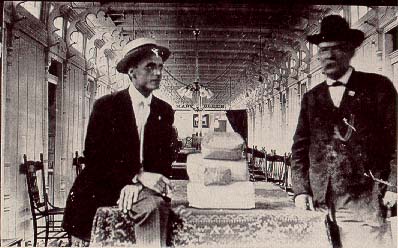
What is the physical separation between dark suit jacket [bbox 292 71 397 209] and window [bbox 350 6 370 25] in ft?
1.25

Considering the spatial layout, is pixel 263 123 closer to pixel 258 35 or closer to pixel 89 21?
pixel 258 35

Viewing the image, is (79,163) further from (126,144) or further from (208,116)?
(208,116)

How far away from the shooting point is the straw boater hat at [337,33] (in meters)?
2.54

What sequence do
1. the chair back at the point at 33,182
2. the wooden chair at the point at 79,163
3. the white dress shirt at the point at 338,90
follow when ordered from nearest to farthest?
the white dress shirt at the point at 338,90 → the wooden chair at the point at 79,163 → the chair back at the point at 33,182

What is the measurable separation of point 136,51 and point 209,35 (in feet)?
2.49

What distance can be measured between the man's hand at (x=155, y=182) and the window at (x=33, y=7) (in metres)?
1.39

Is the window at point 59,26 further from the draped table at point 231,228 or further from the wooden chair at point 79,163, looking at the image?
the draped table at point 231,228

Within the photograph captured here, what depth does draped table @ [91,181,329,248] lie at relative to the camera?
2.17 meters

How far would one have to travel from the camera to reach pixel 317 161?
2.50 metres

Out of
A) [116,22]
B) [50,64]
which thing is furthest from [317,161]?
[50,64]

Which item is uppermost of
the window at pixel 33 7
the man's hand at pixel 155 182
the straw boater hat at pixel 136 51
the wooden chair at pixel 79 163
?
the window at pixel 33 7

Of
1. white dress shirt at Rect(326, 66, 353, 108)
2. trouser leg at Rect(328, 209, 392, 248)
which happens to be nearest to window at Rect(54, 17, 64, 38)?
white dress shirt at Rect(326, 66, 353, 108)

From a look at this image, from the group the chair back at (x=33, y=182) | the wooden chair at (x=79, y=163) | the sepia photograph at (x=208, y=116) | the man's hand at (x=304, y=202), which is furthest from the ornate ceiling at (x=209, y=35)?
the chair back at (x=33, y=182)

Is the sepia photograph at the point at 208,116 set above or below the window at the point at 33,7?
below
